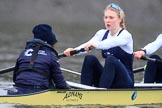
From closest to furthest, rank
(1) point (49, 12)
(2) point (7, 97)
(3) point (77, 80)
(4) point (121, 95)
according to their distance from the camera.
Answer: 1. (2) point (7, 97)
2. (4) point (121, 95)
3. (3) point (77, 80)
4. (1) point (49, 12)

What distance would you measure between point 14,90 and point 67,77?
17.7 ft

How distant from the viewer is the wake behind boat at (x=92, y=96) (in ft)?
30.4

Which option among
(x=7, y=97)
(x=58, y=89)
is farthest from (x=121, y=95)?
(x=7, y=97)

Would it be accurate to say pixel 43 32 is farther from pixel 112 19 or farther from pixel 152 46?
pixel 152 46

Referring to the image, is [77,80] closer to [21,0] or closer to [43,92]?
[43,92]

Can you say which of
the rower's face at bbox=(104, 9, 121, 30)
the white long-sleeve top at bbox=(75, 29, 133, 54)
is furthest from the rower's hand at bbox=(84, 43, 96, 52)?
the rower's face at bbox=(104, 9, 121, 30)

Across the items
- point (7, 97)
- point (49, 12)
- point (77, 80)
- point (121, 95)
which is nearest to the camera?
point (7, 97)

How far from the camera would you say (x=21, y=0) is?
163 feet

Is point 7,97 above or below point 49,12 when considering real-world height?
below

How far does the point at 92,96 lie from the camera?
9.80m

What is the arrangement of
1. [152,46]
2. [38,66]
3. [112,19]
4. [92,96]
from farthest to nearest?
[152,46] < [112,19] < [92,96] < [38,66]

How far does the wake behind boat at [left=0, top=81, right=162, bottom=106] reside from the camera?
9266 millimetres

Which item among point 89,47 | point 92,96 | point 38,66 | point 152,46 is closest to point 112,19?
point 89,47

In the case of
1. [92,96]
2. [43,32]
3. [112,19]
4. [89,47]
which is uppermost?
[112,19]
